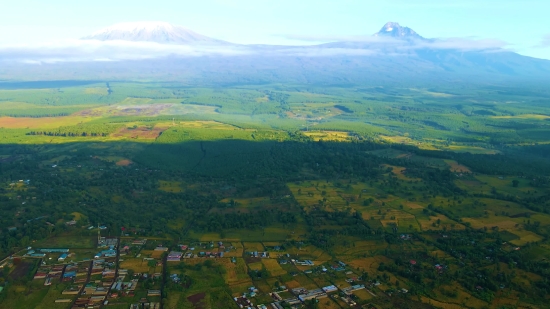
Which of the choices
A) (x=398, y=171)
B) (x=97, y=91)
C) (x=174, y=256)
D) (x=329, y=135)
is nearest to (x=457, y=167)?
(x=398, y=171)

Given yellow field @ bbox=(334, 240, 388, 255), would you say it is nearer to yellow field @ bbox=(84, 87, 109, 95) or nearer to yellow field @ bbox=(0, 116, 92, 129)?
yellow field @ bbox=(0, 116, 92, 129)

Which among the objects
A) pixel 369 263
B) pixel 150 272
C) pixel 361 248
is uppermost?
pixel 150 272

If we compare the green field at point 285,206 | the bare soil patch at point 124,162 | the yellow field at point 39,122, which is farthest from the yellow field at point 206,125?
the bare soil patch at point 124,162

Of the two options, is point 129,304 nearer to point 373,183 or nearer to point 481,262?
point 481,262

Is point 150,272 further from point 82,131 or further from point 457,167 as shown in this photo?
point 82,131

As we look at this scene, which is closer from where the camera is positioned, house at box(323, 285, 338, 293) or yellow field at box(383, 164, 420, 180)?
house at box(323, 285, 338, 293)

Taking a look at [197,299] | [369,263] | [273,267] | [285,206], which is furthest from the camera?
[285,206]

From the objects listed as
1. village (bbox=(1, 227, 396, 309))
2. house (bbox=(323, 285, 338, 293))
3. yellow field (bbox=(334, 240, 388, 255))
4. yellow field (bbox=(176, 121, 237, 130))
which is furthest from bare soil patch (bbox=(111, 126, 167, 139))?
house (bbox=(323, 285, 338, 293))

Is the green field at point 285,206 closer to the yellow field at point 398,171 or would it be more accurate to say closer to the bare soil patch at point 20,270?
the bare soil patch at point 20,270

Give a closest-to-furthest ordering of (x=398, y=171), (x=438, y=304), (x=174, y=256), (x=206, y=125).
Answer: (x=438, y=304) → (x=174, y=256) → (x=398, y=171) → (x=206, y=125)

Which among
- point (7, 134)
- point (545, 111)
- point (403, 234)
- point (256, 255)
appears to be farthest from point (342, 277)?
point (545, 111)
